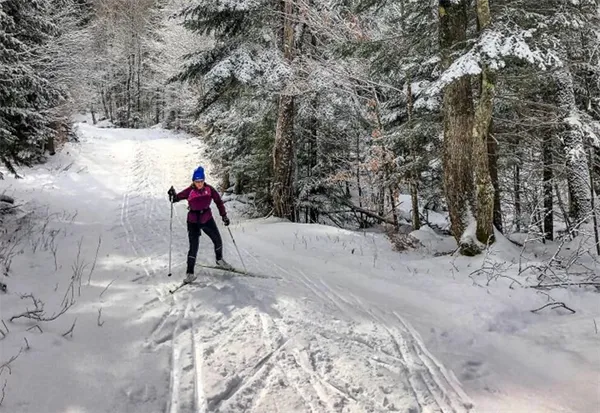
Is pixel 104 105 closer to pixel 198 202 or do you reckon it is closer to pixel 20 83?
pixel 20 83

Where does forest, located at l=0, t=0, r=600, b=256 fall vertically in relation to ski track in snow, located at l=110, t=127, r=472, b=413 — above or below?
A: above

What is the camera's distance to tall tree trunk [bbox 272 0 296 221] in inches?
539

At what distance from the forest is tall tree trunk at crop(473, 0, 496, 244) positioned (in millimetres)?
23

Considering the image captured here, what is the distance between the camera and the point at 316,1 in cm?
1287

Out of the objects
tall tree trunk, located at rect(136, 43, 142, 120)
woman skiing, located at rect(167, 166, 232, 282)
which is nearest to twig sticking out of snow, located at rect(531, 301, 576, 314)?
woman skiing, located at rect(167, 166, 232, 282)

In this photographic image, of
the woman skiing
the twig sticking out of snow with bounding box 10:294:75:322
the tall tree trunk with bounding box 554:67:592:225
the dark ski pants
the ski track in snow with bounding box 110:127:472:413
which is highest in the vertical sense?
the tall tree trunk with bounding box 554:67:592:225

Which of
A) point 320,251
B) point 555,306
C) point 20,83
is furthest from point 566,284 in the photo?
point 20,83

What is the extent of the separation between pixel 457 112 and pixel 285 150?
6576 millimetres

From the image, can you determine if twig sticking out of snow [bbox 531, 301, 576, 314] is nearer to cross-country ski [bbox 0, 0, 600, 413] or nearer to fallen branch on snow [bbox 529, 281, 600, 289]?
cross-country ski [bbox 0, 0, 600, 413]

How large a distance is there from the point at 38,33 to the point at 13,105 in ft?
10.3

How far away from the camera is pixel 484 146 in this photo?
780 centimetres

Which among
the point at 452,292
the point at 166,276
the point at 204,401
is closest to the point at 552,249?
the point at 452,292

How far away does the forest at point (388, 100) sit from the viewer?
7.96 meters

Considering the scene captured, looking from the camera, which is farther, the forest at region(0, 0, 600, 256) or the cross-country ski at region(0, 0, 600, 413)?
the forest at region(0, 0, 600, 256)
